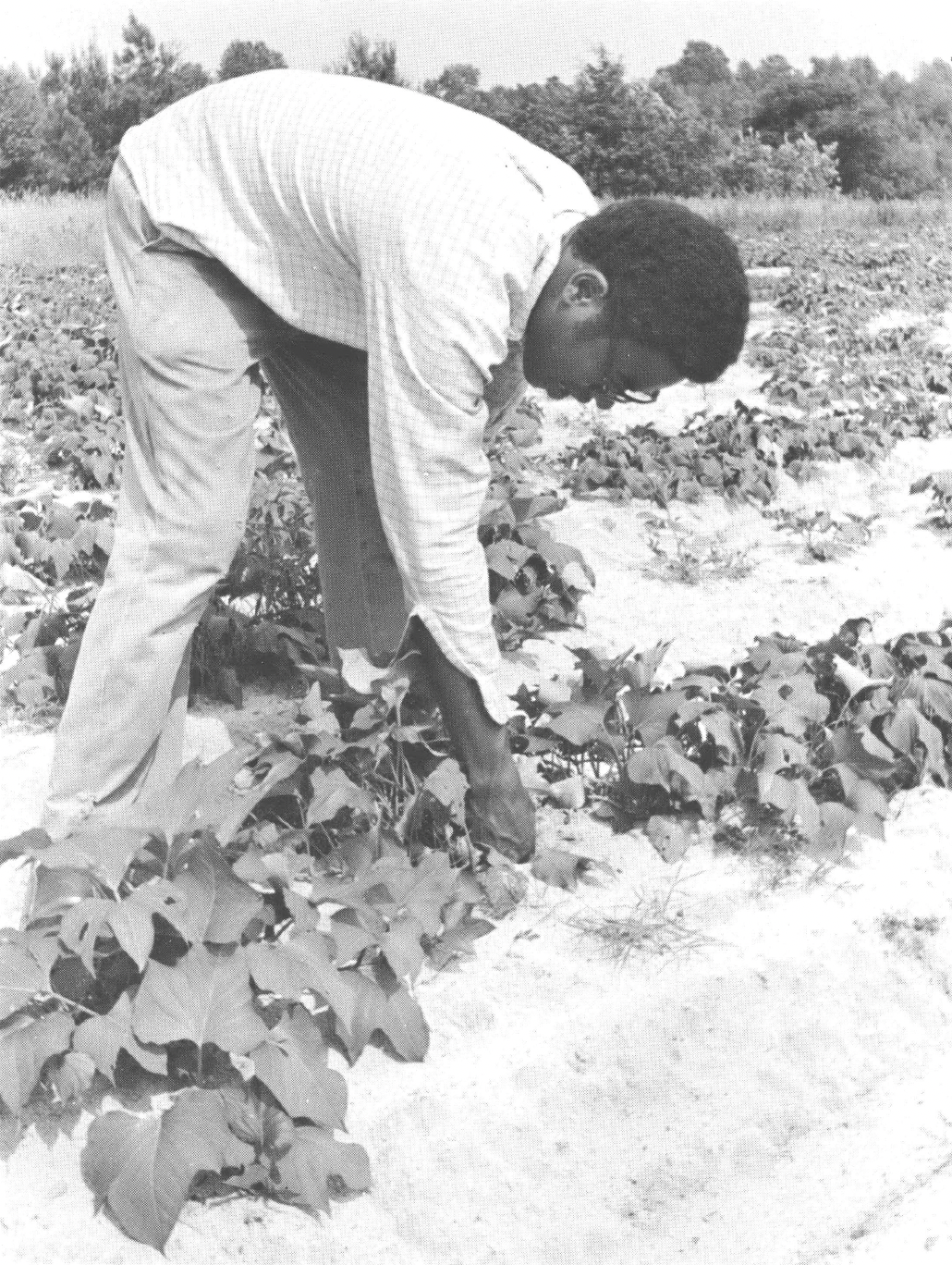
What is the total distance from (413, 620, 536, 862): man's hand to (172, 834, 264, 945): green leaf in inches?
17.9

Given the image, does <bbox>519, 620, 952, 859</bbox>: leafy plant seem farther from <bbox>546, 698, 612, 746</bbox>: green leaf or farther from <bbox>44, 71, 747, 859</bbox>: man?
<bbox>44, 71, 747, 859</bbox>: man

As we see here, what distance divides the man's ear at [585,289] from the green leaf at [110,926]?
116cm

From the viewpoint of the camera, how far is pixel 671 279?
223 cm

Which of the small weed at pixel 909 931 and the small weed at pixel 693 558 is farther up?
the small weed at pixel 693 558

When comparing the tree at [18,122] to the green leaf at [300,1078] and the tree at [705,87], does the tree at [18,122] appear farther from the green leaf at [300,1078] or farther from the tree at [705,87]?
the green leaf at [300,1078]

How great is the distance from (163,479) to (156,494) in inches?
1.1

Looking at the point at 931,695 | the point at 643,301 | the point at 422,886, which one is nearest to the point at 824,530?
the point at 931,695

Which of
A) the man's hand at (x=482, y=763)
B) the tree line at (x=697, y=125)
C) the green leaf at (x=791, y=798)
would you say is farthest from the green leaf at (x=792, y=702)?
the tree line at (x=697, y=125)

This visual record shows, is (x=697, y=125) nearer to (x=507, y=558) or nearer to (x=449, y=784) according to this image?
(x=507, y=558)

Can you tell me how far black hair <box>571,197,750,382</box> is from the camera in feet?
7.30

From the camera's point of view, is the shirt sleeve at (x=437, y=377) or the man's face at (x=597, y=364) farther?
the man's face at (x=597, y=364)

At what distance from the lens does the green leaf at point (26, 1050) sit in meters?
2.15

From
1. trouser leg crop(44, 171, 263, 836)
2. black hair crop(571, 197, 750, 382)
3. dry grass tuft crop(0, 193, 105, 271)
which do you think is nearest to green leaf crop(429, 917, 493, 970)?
trouser leg crop(44, 171, 263, 836)

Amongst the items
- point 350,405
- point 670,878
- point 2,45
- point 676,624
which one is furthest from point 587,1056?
point 2,45
